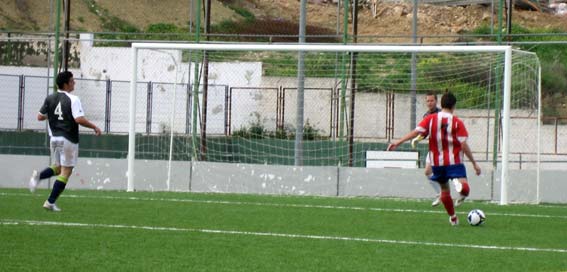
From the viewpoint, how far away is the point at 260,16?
38500mm

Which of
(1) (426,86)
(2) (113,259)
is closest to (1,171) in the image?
(1) (426,86)

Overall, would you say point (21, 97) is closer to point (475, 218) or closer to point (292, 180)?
point (292, 180)

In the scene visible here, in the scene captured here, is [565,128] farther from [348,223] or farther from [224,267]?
[224,267]

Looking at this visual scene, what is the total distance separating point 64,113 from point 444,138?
4934 mm

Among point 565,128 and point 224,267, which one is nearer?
point 224,267

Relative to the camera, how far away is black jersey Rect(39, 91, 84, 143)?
14.4 meters

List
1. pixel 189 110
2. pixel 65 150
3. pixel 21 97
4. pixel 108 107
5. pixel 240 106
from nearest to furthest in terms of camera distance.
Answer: pixel 65 150
pixel 189 110
pixel 240 106
pixel 108 107
pixel 21 97

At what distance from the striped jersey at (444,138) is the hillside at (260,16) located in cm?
1918

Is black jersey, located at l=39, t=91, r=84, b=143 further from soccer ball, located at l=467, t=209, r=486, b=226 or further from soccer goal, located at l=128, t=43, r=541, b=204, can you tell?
soccer goal, located at l=128, t=43, r=541, b=204

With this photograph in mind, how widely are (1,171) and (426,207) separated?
34.2ft

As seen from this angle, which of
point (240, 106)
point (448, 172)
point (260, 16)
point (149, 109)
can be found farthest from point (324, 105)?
point (260, 16)

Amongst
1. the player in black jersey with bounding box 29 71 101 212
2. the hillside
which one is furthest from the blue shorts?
the hillside

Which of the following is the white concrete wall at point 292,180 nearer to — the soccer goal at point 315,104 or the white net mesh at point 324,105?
the soccer goal at point 315,104

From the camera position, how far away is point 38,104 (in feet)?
90.8
